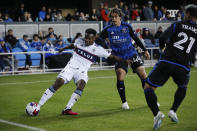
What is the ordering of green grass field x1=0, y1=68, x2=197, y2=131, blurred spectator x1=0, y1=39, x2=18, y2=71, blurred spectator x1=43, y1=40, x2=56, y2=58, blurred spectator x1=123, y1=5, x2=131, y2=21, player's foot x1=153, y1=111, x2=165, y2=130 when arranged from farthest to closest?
blurred spectator x1=123, y1=5, x2=131, y2=21
blurred spectator x1=43, y1=40, x2=56, y2=58
blurred spectator x1=0, y1=39, x2=18, y2=71
green grass field x1=0, y1=68, x2=197, y2=131
player's foot x1=153, y1=111, x2=165, y2=130

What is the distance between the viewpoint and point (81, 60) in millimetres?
9445

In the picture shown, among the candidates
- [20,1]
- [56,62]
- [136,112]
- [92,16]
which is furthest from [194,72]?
[20,1]

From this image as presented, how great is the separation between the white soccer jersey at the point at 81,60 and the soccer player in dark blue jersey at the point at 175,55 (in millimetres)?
1942

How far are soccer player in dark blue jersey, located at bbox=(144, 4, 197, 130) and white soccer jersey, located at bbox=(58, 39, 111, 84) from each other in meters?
1.94

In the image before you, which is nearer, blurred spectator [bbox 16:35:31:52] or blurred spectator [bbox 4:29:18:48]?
blurred spectator [bbox 16:35:31:52]

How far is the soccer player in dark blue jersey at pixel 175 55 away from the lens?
7438 mm

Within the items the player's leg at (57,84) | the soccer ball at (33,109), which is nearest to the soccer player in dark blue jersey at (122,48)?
the player's leg at (57,84)

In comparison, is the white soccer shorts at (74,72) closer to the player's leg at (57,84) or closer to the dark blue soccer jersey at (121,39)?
the player's leg at (57,84)

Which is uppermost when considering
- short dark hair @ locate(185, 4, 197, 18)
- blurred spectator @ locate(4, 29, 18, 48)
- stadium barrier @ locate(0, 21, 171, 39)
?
short dark hair @ locate(185, 4, 197, 18)

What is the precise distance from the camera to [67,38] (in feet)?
75.7

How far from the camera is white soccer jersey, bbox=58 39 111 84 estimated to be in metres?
9.23

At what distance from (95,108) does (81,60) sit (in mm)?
1472

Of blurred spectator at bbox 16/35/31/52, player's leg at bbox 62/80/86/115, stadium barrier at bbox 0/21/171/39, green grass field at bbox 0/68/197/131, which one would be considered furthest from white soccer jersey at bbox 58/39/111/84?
stadium barrier at bbox 0/21/171/39

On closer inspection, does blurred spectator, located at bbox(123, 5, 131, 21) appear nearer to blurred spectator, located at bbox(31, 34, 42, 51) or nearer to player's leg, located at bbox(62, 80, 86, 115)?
blurred spectator, located at bbox(31, 34, 42, 51)
